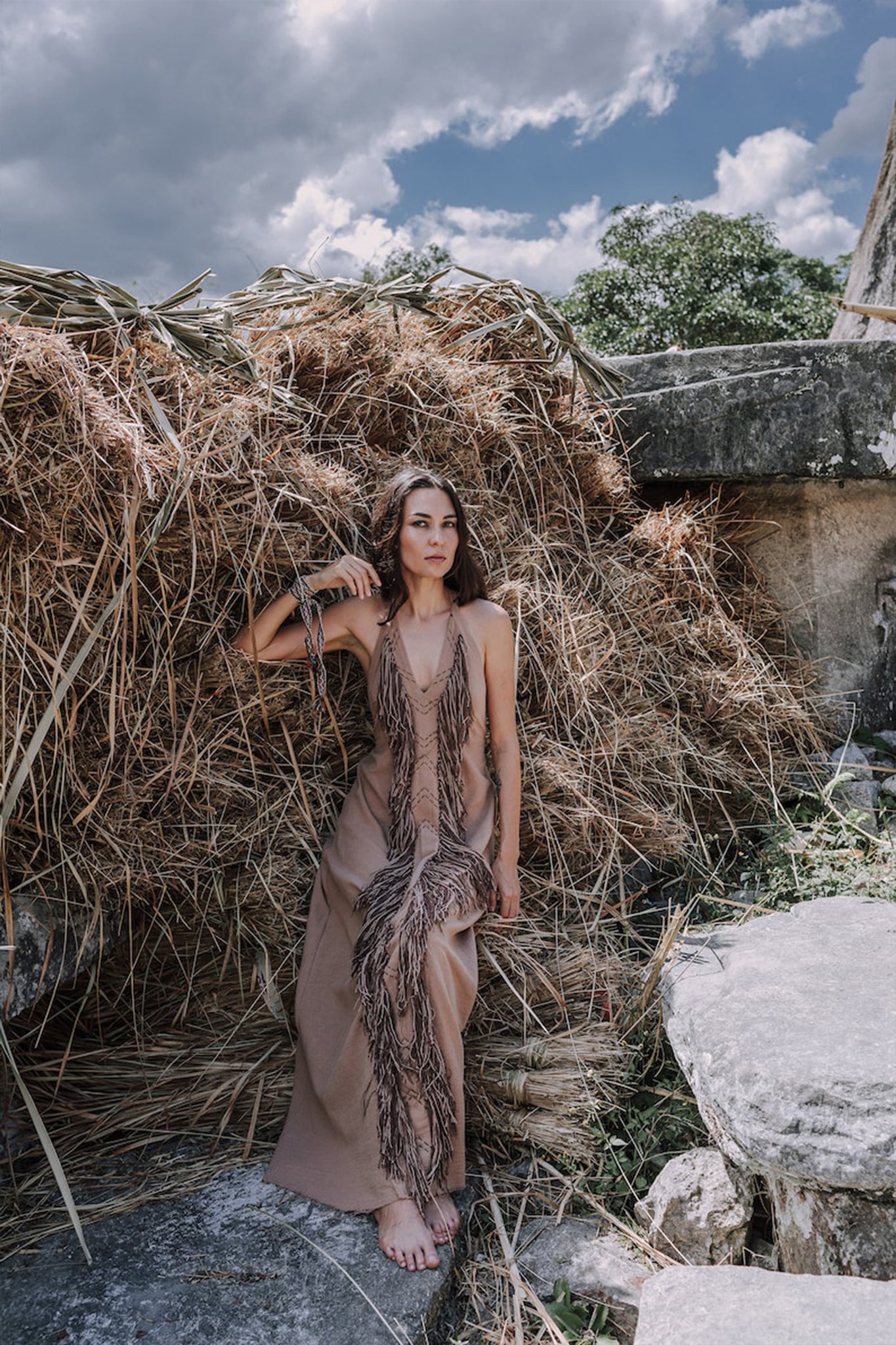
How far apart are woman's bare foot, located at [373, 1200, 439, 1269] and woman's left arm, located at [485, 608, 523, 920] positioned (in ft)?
2.40

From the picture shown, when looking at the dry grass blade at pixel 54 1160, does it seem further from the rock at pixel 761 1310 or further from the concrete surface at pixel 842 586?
the concrete surface at pixel 842 586

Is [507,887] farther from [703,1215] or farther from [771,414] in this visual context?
[771,414]

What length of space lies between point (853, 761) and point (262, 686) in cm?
221

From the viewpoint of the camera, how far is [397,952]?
2.30 meters

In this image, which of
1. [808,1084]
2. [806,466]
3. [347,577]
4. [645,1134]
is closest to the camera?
[808,1084]

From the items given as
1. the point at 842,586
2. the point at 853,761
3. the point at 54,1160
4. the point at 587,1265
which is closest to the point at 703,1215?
the point at 587,1265

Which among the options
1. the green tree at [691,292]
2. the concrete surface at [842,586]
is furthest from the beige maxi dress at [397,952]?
the green tree at [691,292]

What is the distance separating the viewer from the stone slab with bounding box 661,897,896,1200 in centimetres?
190

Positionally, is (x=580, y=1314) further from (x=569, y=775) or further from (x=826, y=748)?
(x=826, y=748)

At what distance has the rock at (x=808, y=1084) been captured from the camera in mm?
1898

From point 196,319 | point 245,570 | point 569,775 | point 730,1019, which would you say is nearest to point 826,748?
point 569,775

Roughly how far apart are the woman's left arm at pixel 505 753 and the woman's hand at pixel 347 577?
13.5 inches

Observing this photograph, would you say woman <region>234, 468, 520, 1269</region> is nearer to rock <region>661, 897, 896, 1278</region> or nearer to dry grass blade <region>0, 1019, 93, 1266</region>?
Result: dry grass blade <region>0, 1019, 93, 1266</region>

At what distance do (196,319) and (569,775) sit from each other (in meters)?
1.58
